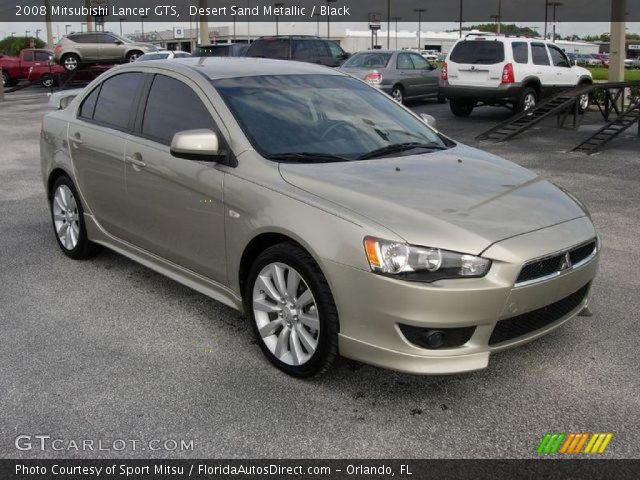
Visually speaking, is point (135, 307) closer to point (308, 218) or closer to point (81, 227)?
point (81, 227)

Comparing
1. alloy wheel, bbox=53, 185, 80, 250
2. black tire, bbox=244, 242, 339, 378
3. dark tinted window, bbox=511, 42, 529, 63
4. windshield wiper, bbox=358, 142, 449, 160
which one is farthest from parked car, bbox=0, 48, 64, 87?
black tire, bbox=244, 242, 339, 378

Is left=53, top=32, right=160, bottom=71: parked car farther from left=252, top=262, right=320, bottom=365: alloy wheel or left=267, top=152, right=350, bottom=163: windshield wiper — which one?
left=252, top=262, right=320, bottom=365: alloy wheel

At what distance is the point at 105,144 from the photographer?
5.28 meters

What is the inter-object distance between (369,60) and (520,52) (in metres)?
4.38

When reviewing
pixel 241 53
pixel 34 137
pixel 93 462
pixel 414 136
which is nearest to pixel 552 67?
pixel 241 53

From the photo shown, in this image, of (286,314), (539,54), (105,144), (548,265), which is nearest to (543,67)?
(539,54)

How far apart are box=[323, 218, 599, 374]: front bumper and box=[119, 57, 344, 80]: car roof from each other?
189 cm

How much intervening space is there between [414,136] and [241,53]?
18.1 metres

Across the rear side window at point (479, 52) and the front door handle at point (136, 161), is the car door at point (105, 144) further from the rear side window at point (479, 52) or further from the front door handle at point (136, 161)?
the rear side window at point (479, 52)

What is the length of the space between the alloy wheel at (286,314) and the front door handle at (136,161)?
4.63ft

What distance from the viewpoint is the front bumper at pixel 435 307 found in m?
3.30

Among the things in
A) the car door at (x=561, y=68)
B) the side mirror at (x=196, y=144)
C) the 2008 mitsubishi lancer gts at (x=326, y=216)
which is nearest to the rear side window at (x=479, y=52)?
the car door at (x=561, y=68)

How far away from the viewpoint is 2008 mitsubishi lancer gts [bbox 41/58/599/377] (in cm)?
336

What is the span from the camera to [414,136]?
191 inches
